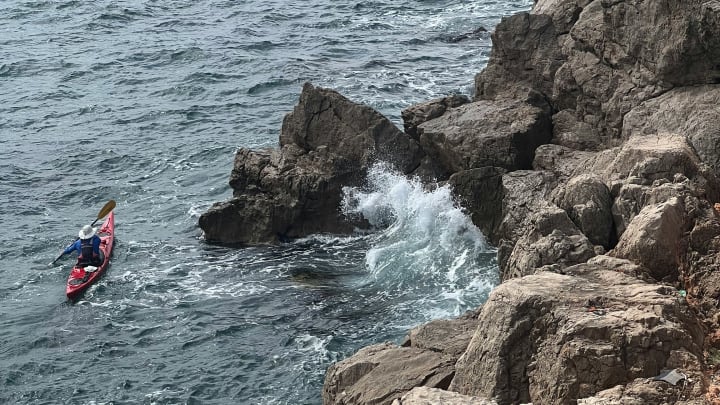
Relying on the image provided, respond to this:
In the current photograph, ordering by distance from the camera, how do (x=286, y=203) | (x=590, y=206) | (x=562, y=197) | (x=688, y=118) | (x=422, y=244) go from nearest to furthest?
(x=590, y=206) → (x=562, y=197) → (x=688, y=118) → (x=422, y=244) → (x=286, y=203)

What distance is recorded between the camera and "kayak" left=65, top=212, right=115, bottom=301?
24203mm

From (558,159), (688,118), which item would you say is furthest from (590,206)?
(558,159)

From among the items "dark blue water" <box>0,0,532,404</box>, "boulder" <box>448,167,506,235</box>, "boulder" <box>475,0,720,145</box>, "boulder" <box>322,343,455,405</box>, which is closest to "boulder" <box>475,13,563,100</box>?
"boulder" <box>475,0,720,145</box>

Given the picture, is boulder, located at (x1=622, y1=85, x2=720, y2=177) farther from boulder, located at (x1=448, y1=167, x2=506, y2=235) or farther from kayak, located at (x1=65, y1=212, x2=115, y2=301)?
kayak, located at (x1=65, y1=212, x2=115, y2=301)

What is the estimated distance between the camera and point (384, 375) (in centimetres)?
1344

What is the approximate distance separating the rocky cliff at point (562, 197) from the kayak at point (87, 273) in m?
2.91

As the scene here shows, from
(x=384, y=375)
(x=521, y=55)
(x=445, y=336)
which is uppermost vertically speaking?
(x=521, y=55)

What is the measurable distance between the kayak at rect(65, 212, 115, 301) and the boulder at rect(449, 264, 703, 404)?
49.5 ft

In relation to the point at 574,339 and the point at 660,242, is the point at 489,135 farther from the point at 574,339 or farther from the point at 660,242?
the point at 574,339

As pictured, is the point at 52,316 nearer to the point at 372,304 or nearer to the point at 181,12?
the point at 372,304

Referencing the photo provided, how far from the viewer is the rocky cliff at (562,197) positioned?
10.4m

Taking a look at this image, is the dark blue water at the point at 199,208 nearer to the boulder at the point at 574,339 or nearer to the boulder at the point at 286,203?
the boulder at the point at 286,203

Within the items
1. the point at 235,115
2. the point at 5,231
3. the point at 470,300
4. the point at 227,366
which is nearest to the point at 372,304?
the point at 470,300

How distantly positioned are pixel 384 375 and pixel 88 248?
562 inches
